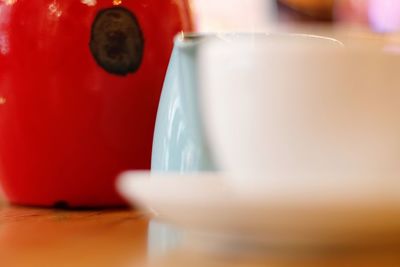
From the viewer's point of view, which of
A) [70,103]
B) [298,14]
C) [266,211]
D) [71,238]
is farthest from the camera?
[298,14]

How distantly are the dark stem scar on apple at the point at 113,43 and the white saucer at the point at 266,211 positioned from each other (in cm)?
22

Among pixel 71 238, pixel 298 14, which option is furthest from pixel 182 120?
pixel 298 14

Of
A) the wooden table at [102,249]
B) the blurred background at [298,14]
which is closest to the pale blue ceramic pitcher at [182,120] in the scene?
the wooden table at [102,249]

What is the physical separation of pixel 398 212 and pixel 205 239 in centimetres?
10

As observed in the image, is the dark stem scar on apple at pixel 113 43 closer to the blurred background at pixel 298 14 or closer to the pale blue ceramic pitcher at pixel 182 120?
the pale blue ceramic pitcher at pixel 182 120

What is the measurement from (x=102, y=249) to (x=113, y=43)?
0.21m

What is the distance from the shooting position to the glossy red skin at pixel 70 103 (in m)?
0.50

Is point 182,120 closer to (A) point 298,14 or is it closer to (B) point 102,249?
(B) point 102,249

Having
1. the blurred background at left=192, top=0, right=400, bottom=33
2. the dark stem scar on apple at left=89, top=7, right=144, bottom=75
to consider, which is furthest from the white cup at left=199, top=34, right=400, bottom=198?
the blurred background at left=192, top=0, right=400, bottom=33

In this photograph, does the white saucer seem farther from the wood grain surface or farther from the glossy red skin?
the glossy red skin

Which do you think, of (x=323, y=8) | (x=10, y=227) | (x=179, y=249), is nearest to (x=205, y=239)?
(x=179, y=249)

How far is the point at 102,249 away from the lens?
343mm

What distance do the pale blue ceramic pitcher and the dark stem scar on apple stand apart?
86 millimetres

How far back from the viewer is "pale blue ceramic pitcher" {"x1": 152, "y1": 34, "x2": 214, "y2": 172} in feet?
1.30
